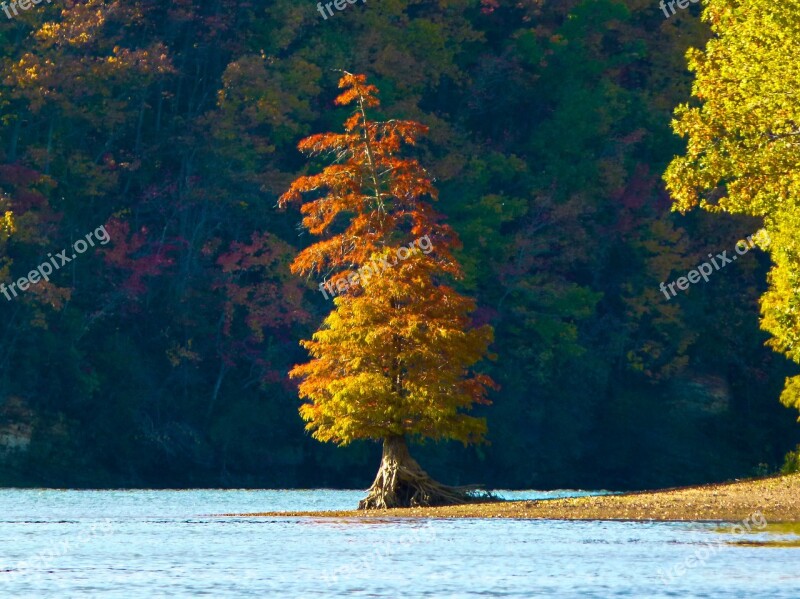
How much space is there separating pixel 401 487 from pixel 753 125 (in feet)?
41.4

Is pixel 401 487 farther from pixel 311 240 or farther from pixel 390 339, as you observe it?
pixel 311 240

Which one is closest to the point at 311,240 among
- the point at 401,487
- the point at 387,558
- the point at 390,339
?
the point at 390,339

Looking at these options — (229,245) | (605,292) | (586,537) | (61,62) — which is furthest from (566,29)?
(586,537)

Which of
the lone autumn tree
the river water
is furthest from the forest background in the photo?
the river water

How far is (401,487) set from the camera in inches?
1697

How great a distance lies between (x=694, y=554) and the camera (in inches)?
1093

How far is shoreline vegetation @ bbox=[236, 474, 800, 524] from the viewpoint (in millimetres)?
38000

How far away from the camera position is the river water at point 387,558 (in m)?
23.3

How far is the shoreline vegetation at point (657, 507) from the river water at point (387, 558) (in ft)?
5.82

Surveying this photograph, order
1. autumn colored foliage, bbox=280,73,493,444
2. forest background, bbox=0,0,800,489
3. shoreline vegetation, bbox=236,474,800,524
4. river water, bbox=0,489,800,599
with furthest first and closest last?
forest background, bbox=0,0,800,489, autumn colored foliage, bbox=280,73,493,444, shoreline vegetation, bbox=236,474,800,524, river water, bbox=0,489,800,599

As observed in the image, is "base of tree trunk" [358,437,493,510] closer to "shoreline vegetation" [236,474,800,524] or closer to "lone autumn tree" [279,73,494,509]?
"lone autumn tree" [279,73,494,509]

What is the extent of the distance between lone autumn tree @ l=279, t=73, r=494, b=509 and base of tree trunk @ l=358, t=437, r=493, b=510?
0.03 meters

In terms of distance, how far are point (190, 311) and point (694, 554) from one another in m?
43.0

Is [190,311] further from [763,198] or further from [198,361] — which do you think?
[763,198]
